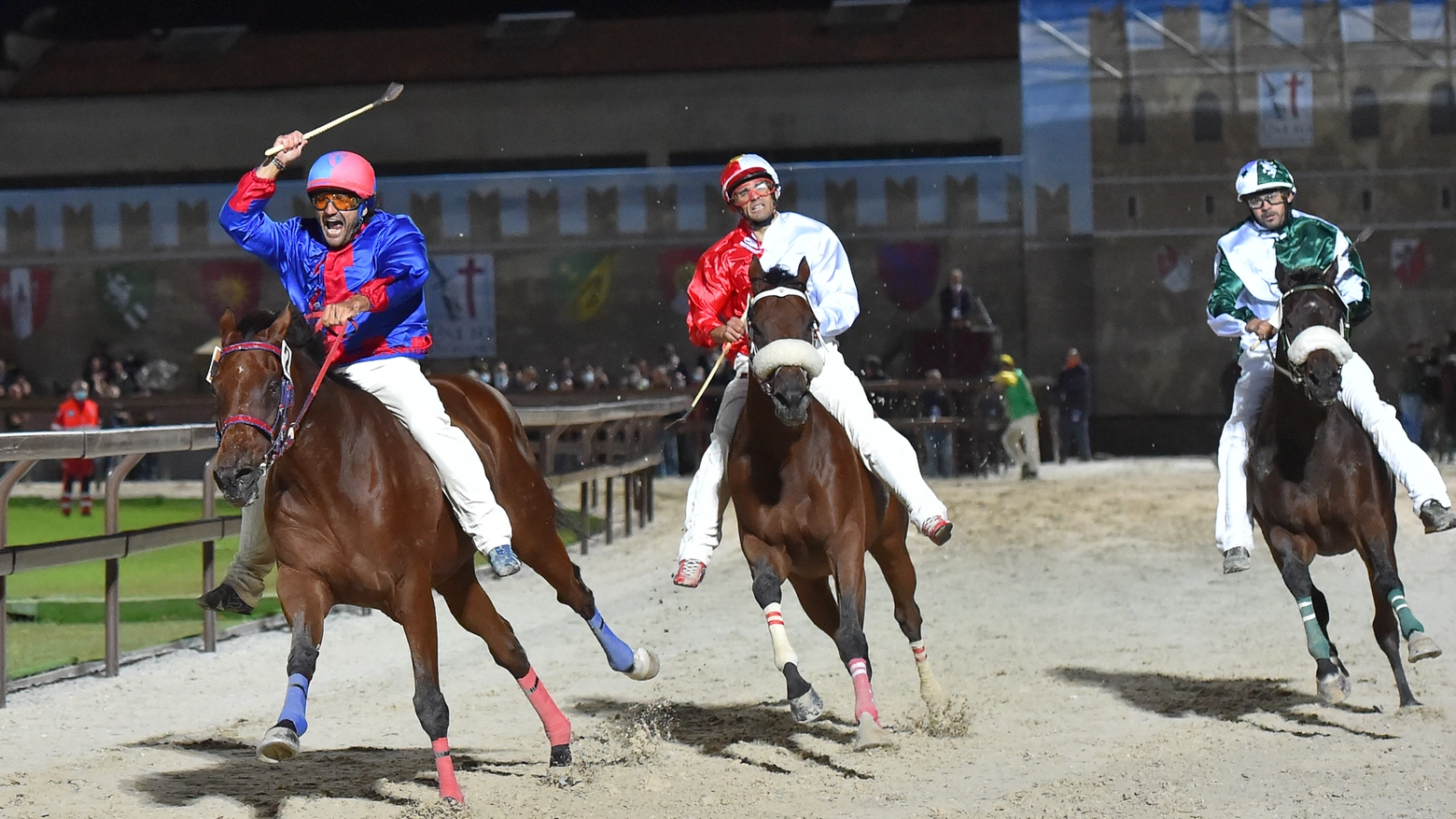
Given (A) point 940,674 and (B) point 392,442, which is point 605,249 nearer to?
(A) point 940,674

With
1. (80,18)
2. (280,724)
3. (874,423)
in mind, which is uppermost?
(80,18)

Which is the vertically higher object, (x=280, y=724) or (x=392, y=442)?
(x=392, y=442)

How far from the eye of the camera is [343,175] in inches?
205

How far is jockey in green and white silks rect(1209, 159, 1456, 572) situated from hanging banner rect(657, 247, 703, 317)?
692 inches

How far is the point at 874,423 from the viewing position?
6.04 meters

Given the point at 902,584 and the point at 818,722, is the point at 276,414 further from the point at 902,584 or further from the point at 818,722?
the point at 902,584

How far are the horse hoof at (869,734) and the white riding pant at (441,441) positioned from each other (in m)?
1.47

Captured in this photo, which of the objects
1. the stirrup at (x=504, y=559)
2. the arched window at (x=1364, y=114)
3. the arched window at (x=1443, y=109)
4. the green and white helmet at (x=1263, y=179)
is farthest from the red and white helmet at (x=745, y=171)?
the arched window at (x=1443, y=109)

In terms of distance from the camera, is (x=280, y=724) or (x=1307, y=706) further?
(x=1307, y=706)

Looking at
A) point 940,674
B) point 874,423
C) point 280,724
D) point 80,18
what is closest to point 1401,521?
point 940,674

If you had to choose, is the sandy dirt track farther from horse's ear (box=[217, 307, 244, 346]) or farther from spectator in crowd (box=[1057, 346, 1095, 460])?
spectator in crowd (box=[1057, 346, 1095, 460])

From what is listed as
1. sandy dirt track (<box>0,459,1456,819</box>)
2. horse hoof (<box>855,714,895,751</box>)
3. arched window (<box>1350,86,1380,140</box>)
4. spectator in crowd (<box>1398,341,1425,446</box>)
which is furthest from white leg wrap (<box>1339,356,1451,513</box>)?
arched window (<box>1350,86,1380,140</box>)

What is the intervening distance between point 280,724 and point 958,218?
780 inches

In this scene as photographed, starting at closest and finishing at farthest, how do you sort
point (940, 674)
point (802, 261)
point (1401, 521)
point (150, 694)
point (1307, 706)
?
1. point (802, 261)
2. point (1307, 706)
3. point (150, 694)
4. point (940, 674)
5. point (1401, 521)
